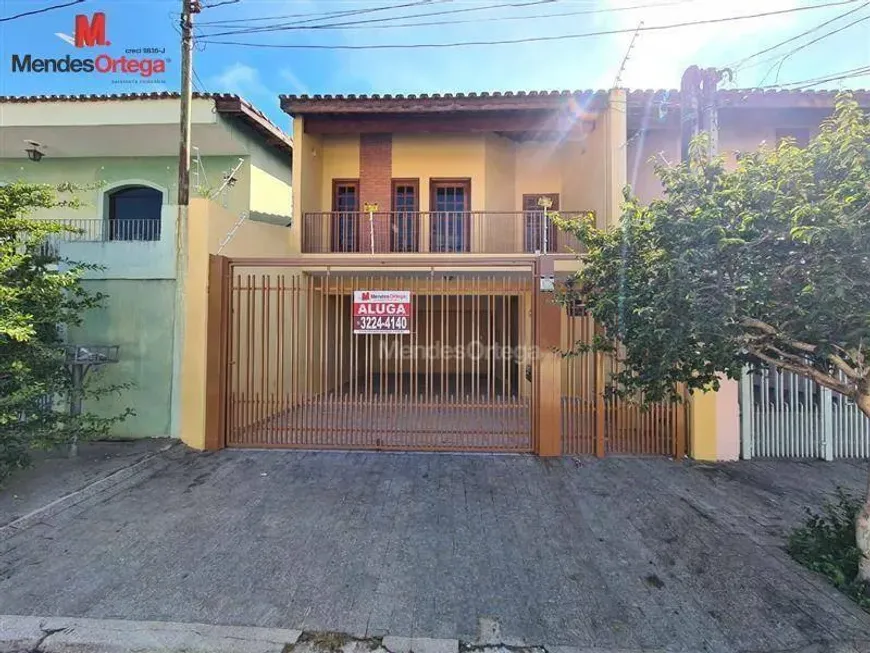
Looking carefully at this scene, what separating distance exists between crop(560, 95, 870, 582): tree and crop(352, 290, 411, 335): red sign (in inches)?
126

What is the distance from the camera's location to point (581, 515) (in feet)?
13.1

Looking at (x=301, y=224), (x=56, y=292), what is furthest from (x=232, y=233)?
(x=301, y=224)

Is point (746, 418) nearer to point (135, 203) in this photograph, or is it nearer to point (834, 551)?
point (834, 551)

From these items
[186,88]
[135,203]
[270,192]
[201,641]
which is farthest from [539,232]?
[135,203]

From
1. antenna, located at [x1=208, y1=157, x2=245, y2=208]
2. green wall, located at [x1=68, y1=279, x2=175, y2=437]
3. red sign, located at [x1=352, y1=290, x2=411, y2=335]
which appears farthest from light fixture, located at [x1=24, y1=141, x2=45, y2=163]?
red sign, located at [x1=352, y1=290, x2=411, y2=335]

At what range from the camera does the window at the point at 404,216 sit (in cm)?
965

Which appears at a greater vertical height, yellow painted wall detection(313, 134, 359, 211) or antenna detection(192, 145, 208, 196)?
yellow painted wall detection(313, 134, 359, 211)

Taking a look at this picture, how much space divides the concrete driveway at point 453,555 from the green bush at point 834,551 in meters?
0.12

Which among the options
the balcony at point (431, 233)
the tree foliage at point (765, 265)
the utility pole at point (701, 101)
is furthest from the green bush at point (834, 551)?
the balcony at point (431, 233)

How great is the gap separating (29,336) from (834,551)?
291 inches

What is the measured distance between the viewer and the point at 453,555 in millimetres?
3285

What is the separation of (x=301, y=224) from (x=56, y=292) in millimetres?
5109

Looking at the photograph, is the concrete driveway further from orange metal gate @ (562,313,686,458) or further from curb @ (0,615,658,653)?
orange metal gate @ (562,313,686,458)

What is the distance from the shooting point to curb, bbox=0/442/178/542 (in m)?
3.68
